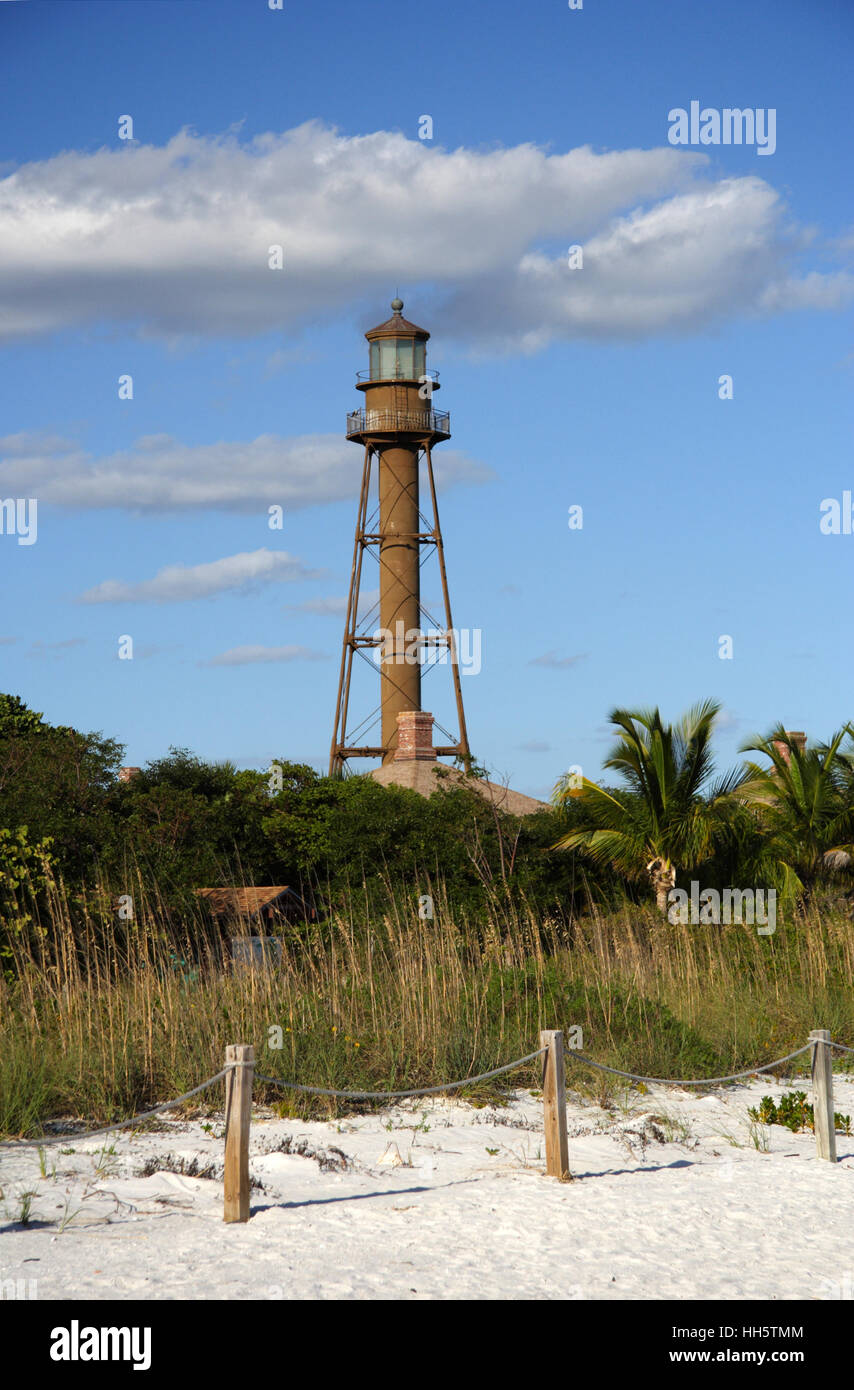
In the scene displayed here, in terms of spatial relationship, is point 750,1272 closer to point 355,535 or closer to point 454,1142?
point 454,1142

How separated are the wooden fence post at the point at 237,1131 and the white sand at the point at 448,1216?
14cm

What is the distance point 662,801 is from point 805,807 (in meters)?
2.65

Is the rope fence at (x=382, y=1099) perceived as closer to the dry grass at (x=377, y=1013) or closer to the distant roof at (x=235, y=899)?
the dry grass at (x=377, y=1013)

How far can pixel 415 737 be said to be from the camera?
1399 inches

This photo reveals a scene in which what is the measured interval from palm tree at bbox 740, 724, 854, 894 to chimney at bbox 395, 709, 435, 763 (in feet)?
47.6

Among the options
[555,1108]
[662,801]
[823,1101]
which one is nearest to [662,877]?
[662,801]

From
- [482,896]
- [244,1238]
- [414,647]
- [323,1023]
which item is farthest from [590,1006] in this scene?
[414,647]

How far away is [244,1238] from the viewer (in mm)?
6754

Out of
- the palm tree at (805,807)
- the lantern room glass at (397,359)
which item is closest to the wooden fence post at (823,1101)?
the palm tree at (805,807)

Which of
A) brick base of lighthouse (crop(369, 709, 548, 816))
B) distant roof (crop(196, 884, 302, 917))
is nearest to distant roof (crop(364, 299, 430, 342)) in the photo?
brick base of lighthouse (crop(369, 709, 548, 816))

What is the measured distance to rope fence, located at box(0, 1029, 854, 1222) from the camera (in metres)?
6.84

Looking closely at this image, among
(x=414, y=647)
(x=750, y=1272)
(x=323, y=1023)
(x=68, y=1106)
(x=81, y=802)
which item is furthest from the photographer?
(x=414, y=647)

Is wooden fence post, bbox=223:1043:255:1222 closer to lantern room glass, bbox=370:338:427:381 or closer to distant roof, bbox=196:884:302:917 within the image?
distant roof, bbox=196:884:302:917
